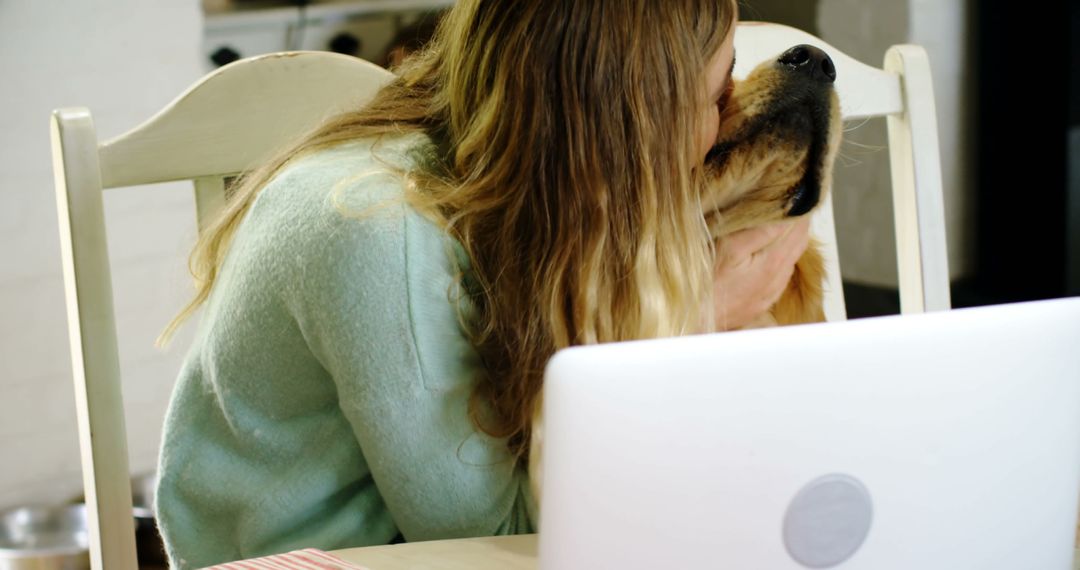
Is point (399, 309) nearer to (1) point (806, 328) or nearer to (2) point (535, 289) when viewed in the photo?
(2) point (535, 289)

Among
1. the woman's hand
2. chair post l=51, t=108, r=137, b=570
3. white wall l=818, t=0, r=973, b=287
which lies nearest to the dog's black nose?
the woman's hand

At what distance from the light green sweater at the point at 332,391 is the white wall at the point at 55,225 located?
0.95 m

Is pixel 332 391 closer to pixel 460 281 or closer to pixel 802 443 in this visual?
pixel 460 281

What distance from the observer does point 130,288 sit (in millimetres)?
1972

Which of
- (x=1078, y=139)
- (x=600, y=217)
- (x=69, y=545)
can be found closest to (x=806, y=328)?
(x=600, y=217)

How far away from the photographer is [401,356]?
819mm

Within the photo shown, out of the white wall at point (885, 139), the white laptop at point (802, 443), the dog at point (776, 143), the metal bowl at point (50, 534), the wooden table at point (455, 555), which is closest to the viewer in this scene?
the white laptop at point (802, 443)

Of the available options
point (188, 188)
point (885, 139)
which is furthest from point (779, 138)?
point (885, 139)

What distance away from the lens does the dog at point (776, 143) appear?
0.90 m

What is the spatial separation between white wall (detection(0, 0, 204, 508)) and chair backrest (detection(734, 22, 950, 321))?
1004 millimetres

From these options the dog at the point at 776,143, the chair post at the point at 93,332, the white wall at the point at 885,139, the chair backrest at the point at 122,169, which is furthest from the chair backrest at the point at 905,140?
the white wall at the point at 885,139

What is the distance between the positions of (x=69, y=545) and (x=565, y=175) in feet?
4.42

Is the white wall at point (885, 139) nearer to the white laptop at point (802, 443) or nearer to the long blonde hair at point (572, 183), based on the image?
the long blonde hair at point (572, 183)

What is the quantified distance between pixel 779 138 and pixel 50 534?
57.7 inches
